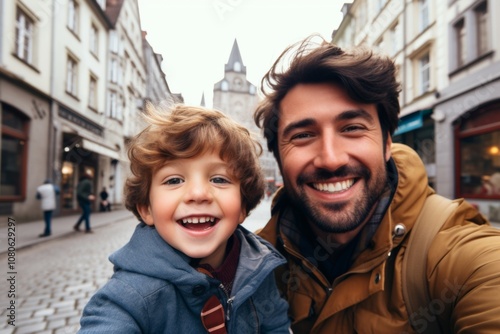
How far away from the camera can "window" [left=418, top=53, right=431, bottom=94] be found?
47.3ft

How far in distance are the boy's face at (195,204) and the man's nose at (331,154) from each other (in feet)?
1.51

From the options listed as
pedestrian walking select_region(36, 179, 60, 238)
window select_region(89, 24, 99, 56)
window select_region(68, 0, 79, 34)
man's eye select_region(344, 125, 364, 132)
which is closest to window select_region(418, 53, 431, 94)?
pedestrian walking select_region(36, 179, 60, 238)

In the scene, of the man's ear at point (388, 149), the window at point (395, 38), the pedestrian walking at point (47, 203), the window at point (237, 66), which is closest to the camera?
the man's ear at point (388, 149)

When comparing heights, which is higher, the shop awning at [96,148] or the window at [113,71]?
the window at [113,71]

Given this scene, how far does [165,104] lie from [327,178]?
107cm

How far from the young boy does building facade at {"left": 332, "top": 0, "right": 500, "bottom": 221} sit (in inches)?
319

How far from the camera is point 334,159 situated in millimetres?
1677

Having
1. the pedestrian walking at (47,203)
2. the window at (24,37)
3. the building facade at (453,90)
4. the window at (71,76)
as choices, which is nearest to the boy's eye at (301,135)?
the building facade at (453,90)

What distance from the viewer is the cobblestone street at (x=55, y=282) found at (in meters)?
3.19

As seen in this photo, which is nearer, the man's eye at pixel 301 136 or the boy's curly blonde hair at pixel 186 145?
the boy's curly blonde hair at pixel 186 145

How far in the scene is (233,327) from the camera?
146cm

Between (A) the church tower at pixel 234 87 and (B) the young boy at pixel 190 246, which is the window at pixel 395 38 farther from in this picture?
(A) the church tower at pixel 234 87

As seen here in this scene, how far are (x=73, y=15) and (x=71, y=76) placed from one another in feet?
8.75

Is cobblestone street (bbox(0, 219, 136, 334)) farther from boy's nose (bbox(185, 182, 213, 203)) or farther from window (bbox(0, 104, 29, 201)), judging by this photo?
window (bbox(0, 104, 29, 201))
